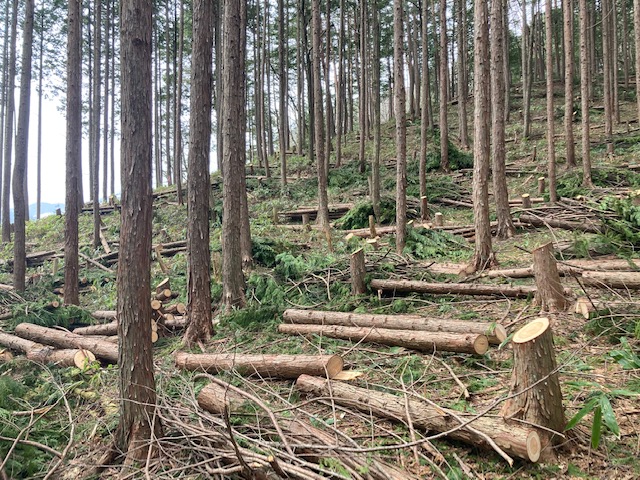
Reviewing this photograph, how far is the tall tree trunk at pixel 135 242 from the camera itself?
345 centimetres

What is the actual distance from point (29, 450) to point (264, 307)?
3698mm

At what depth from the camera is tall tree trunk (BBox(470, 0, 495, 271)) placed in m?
7.44

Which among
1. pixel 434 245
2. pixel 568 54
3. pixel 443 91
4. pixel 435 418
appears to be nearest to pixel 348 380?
pixel 435 418

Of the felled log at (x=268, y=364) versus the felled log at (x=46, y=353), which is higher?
the felled log at (x=268, y=364)

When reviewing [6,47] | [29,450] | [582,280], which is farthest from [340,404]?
[6,47]

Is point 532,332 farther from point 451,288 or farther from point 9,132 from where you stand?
point 9,132

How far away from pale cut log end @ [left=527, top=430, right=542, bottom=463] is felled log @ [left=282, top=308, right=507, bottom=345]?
5.73 feet

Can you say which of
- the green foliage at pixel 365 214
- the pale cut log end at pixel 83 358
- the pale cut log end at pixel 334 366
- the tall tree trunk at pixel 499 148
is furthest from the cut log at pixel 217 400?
the green foliage at pixel 365 214

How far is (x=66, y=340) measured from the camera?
265 inches

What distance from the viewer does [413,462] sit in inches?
118

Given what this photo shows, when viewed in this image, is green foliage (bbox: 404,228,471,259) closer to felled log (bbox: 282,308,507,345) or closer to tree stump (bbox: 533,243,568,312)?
tree stump (bbox: 533,243,568,312)

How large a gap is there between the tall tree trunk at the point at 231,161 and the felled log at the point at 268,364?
2.11m

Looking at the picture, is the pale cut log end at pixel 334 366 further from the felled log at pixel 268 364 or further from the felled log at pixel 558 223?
the felled log at pixel 558 223

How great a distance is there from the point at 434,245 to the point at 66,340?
7492 millimetres
